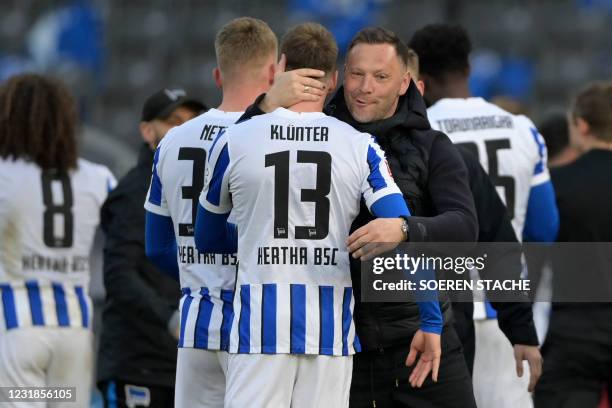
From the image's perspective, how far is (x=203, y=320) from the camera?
4.75 m

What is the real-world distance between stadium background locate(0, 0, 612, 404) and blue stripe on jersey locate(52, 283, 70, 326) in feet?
33.4

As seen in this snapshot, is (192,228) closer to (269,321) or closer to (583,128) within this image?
(269,321)

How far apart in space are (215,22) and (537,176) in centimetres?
1183

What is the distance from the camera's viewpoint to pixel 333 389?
14.0 feet

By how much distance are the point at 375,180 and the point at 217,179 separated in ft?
1.77

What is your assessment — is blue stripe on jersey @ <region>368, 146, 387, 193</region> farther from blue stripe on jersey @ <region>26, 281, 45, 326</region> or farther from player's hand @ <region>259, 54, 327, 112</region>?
blue stripe on jersey @ <region>26, 281, 45, 326</region>

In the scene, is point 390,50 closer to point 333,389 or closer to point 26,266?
point 333,389

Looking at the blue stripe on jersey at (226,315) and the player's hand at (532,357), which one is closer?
the blue stripe on jersey at (226,315)

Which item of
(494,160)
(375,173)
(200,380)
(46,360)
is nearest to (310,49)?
(375,173)

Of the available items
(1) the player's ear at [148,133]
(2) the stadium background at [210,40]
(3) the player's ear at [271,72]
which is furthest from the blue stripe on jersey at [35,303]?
(2) the stadium background at [210,40]

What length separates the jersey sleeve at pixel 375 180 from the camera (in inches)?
166

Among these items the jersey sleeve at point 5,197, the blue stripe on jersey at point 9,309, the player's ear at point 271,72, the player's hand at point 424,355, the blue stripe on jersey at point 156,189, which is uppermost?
the player's ear at point 271,72

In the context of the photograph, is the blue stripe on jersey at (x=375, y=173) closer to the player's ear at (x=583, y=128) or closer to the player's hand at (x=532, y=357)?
the player's hand at (x=532, y=357)

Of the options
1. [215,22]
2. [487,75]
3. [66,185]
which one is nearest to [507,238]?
[66,185]
